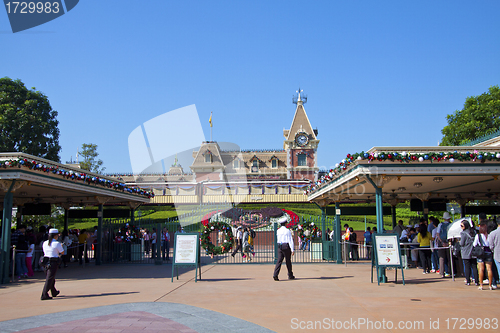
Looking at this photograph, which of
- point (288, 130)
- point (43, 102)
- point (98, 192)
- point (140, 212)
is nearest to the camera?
point (98, 192)

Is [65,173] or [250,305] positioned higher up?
[65,173]

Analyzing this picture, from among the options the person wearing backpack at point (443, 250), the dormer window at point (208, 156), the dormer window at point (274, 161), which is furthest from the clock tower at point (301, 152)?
the person wearing backpack at point (443, 250)

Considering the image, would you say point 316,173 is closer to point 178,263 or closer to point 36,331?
point 178,263

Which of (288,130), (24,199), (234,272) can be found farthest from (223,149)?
(234,272)

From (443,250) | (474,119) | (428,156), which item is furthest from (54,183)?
(474,119)

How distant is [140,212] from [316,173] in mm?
33485

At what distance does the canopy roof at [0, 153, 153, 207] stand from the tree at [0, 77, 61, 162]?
55.9ft

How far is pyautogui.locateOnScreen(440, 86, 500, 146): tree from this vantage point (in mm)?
36188

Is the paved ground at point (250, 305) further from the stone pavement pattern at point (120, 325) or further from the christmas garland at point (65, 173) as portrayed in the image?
the christmas garland at point (65, 173)

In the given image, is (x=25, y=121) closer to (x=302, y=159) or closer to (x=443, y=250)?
(x=443, y=250)

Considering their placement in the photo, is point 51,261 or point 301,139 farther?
point 301,139

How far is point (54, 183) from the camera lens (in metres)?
13.2

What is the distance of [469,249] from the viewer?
380 inches

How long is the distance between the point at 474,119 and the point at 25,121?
1666 inches
